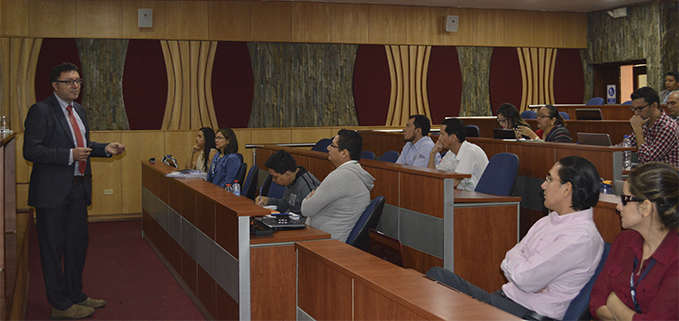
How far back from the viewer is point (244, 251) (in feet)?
11.1

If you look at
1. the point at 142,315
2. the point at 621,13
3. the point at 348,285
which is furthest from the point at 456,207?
the point at 621,13

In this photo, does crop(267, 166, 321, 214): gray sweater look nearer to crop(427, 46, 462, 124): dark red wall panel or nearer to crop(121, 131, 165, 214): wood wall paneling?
crop(121, 131, 165, 214): wood wall paneling

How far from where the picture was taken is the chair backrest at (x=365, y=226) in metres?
3.76

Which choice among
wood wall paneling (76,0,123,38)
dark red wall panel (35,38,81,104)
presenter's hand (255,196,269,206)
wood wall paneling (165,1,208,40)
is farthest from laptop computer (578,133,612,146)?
dark red wall panel (35,38,81,104)

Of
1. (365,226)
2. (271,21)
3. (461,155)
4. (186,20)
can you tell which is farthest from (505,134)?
(186,20)

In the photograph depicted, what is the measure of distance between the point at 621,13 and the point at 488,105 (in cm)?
288

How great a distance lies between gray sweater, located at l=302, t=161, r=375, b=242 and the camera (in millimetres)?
3941

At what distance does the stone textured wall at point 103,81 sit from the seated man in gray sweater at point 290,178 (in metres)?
5.02

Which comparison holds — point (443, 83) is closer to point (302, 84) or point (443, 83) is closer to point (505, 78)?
point (505, 78)

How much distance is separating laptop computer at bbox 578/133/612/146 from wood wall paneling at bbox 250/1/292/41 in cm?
505

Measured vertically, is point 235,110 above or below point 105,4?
below

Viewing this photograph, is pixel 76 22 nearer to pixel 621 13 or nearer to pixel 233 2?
pixel 233 2

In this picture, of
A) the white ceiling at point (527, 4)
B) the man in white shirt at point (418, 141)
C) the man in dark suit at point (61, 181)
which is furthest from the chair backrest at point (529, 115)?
the man in dark suit at point (61, 181)

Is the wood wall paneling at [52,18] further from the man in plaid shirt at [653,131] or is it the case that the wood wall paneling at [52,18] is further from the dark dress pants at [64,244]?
the man in plaid shirt at [653,131]
